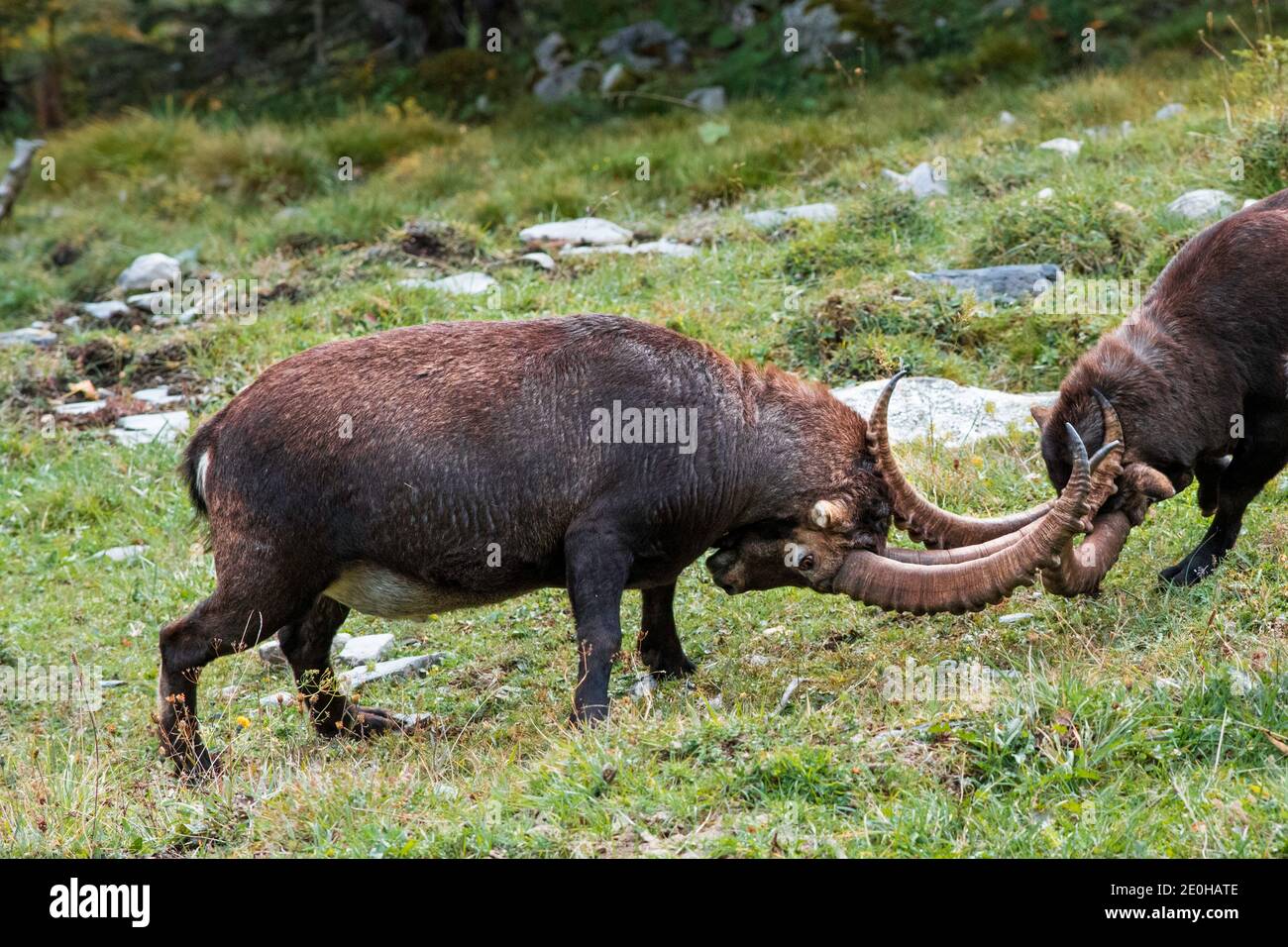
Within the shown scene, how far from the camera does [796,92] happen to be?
57.2 feet

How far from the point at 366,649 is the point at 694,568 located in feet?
6.12

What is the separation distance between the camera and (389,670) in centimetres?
787

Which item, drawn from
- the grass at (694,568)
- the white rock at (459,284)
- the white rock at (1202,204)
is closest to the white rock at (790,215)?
the grass at (694,568)

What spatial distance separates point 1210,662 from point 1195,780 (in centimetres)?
79

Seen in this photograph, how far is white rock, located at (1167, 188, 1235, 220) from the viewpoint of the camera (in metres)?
11.2

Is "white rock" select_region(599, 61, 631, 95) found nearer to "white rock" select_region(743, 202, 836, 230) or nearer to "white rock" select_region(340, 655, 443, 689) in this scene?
"white rock" select_region(743, 202, 836, 230)

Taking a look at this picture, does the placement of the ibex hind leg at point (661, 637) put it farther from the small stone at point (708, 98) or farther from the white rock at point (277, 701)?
the small stone at point (708, 98)

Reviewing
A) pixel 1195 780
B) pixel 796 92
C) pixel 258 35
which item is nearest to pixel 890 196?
pixel 796 92

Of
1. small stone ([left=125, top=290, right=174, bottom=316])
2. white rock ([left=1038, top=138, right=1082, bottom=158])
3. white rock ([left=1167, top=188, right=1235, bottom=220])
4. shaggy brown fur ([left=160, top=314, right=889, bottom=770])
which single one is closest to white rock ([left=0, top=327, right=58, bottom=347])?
small stone ([left=125, top=290, right=174, bottom=316])

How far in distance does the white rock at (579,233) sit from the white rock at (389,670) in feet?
20.9

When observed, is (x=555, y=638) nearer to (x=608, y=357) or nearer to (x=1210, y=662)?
(x=608, y=357)

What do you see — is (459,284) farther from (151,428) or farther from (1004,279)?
(1004,279)

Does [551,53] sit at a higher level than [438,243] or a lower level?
higher

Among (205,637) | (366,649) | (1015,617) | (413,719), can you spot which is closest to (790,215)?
(366,649)
